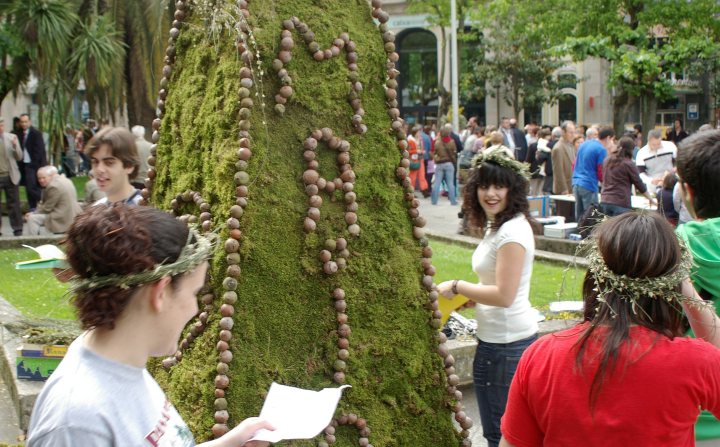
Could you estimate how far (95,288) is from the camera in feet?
6.43

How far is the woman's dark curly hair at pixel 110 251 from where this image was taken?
1.95m

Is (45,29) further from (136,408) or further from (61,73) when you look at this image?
(136,408)

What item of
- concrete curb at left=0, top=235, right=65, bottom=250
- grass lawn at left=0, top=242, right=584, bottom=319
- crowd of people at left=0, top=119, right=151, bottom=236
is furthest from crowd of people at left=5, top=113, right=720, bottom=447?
concrete curb at left=0, top=235, right=65, bottom=250

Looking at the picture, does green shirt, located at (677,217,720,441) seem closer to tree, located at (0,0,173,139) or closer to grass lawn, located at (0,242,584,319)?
grass lawn, located at (0,242,584,319)

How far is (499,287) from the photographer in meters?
3.92

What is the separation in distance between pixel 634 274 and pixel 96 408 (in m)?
1.43

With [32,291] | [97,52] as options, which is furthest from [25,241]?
[97,52]

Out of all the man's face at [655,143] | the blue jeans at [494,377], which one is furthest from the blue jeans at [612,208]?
the blue jeans at [494,377]

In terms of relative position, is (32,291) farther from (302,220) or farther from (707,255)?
(707,255)

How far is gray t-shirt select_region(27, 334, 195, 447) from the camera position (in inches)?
70.7

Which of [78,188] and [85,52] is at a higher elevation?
[85,52]

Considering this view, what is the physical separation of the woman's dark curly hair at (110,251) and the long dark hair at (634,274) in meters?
1.15

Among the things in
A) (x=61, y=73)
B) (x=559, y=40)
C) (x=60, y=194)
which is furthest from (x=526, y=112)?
(x=60, y=194)

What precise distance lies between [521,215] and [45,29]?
51.4ft
